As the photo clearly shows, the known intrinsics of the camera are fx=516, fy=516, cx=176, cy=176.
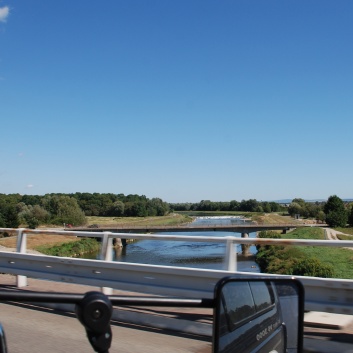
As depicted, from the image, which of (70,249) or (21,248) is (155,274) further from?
(70,249)

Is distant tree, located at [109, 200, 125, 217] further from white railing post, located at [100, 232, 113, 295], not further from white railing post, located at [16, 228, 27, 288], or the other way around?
white railing post, located at [100, 232, 113, 295]

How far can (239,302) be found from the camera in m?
2.03

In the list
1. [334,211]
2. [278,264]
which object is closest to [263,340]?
[278,264]

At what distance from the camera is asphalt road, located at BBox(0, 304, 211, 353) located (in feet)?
18.1

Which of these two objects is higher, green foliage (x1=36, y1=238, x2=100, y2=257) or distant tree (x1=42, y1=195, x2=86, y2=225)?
distant tree (x1=42, y1=195, x2=86, y2=225)

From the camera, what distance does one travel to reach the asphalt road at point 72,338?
5.53 meters

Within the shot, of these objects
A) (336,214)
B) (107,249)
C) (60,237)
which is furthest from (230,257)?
(336,214)

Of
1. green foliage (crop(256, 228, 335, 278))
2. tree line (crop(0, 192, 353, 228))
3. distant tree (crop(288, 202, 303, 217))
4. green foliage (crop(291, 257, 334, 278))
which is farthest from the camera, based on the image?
distant tree (crop(288, 202, 303, 217))

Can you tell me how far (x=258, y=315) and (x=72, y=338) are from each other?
430 centimetres

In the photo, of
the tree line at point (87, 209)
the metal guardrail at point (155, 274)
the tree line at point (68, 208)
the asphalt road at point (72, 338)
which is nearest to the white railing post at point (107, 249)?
the metal guardrail at point (155, 274)

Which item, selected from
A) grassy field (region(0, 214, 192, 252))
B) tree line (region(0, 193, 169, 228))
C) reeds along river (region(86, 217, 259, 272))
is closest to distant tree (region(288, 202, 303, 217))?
tree line (region(0, 193, 169, 228))

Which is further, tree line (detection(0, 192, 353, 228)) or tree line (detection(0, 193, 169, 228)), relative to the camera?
tree line (detection(0, 192, 353, 228))

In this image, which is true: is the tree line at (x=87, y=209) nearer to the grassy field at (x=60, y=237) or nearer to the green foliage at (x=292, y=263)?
the grassy field at (x=60, y=237)

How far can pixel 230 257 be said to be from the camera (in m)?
6.74
